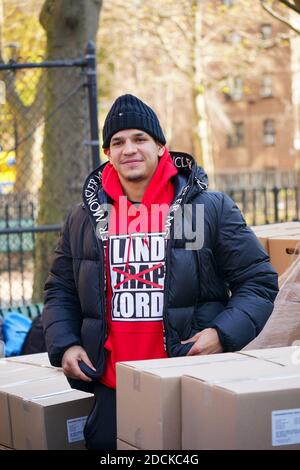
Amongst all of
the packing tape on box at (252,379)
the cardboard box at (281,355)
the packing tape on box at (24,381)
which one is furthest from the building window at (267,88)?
the packing tape on box at (252,379)

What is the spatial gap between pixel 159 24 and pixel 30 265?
10.9 metres

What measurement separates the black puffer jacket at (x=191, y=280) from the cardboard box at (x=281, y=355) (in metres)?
0.12

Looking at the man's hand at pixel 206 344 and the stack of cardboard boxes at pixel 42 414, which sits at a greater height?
the man's hand at pixel 206 344

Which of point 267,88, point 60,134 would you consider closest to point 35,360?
point 60,134

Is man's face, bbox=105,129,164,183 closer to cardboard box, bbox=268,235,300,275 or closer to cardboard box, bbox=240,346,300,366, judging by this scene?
cardboard box, bbox=240,346,300,366

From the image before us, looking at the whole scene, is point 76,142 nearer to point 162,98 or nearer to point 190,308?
point 190,308

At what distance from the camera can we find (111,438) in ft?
12.1

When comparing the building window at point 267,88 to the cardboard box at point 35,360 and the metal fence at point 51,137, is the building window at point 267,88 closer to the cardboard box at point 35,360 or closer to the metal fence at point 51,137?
the metal fence at point 51,137

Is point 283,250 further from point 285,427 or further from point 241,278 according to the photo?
point 285,427

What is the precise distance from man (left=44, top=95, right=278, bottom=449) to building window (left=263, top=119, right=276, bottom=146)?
45001mm

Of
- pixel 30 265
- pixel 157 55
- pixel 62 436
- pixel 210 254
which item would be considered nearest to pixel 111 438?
pixel 62 436

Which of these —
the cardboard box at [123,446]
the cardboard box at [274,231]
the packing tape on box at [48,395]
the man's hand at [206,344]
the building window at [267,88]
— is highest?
the building window at [267,88]

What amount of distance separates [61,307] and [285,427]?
127 cm

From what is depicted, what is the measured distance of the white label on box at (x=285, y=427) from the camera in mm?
2963
